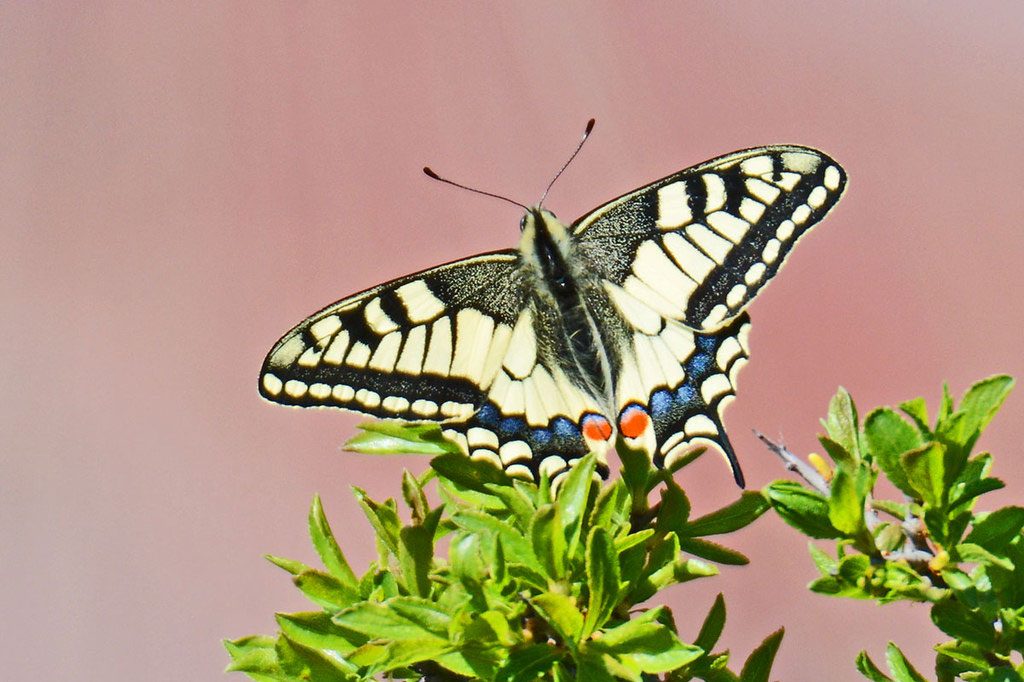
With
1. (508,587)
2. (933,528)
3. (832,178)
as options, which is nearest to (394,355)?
(508,587)

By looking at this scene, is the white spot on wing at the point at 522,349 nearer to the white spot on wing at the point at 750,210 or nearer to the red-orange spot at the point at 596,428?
the red-orange spot at the point at 596,428

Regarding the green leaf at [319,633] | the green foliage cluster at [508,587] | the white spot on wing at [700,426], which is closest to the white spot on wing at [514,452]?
the green foliage cluster at [508,587]

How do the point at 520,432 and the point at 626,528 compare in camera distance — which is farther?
the point at 520,432

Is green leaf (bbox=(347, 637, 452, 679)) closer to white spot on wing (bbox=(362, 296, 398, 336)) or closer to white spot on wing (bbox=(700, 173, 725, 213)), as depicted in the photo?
white spot on wing (bbox=(362, 296, 398, 336))

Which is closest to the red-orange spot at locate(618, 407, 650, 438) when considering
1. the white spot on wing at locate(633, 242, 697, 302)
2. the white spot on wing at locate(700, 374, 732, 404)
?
the white spot on wing at locate(700, 374, 732, 404)

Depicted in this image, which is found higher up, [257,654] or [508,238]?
[508,238]

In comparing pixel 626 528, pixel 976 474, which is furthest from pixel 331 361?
pixel 976 474

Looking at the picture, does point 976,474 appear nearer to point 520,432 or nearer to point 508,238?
point 520,432

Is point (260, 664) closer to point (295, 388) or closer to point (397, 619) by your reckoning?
point (397, 619)
